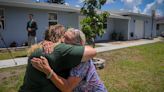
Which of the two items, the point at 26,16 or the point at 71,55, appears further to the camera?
the point at 26,16

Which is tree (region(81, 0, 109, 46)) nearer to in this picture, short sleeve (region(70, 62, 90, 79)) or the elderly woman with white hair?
the elderly woman with white hair

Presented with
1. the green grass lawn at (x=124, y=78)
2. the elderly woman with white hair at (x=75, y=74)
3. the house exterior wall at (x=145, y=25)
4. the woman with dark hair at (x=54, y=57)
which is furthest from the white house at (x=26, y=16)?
the house exterior wall at (x=145, y=25)

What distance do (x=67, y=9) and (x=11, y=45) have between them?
16.2ft

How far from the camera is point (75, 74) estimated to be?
2473 mm

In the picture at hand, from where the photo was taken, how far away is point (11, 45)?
14.0m

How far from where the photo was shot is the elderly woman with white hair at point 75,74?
2395 mm

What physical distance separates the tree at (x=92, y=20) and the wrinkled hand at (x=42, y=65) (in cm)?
631

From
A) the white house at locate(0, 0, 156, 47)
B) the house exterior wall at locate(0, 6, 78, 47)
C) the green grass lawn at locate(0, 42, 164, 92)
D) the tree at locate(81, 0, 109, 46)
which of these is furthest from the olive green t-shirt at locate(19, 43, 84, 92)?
the house exterior wall at locate(0, 6, 78, 47)

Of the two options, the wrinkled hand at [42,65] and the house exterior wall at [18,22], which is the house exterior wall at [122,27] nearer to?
the house exterior wall at [18,22]

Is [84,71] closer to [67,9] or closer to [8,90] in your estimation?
[8,90]

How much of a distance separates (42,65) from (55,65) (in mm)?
124

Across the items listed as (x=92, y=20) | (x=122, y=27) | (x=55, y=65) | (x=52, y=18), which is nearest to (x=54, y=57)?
(x=55, y=65)

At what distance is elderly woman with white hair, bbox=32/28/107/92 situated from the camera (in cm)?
239

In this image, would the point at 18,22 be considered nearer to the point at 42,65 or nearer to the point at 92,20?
the point at 92,20
